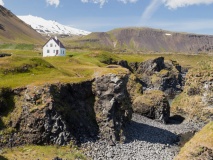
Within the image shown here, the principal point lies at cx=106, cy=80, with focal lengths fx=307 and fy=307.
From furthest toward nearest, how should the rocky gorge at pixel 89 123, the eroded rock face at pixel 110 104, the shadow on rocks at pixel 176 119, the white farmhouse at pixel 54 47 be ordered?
the white farmhouse at pixel 54 47
the shadow on rocks at pixel 176 119
the eroded rock face at pixel 110 104
the rocky gorge at pixel 89 123

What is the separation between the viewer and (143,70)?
184375 mm

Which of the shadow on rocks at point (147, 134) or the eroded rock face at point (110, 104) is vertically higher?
the eroded rock face at point (110, 104)

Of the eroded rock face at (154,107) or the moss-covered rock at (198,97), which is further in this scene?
the moss-covered rock at (198,97)

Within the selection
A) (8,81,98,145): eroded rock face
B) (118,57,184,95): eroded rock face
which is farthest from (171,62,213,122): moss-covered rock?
(118,57,184,95): eroded rock face

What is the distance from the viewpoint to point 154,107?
86625mm

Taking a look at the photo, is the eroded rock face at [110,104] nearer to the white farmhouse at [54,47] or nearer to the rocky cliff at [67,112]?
the rocky cliff at [67,112]

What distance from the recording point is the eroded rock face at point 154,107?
85.6 metres

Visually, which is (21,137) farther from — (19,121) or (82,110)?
(82,110)

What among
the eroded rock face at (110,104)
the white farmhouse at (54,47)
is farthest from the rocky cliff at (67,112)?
the white farmhouse at (54,47)

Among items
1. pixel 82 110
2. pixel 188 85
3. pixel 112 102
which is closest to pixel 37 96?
pixel 82 110

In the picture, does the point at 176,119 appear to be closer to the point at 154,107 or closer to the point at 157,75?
the point at 154,107

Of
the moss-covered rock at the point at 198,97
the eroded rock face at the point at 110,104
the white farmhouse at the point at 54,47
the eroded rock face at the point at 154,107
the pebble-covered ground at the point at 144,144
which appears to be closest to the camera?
the pebble-covered ground at the point at 144,144

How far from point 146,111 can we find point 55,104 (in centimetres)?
3813

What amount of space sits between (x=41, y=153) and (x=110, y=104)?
19393 millimetres
